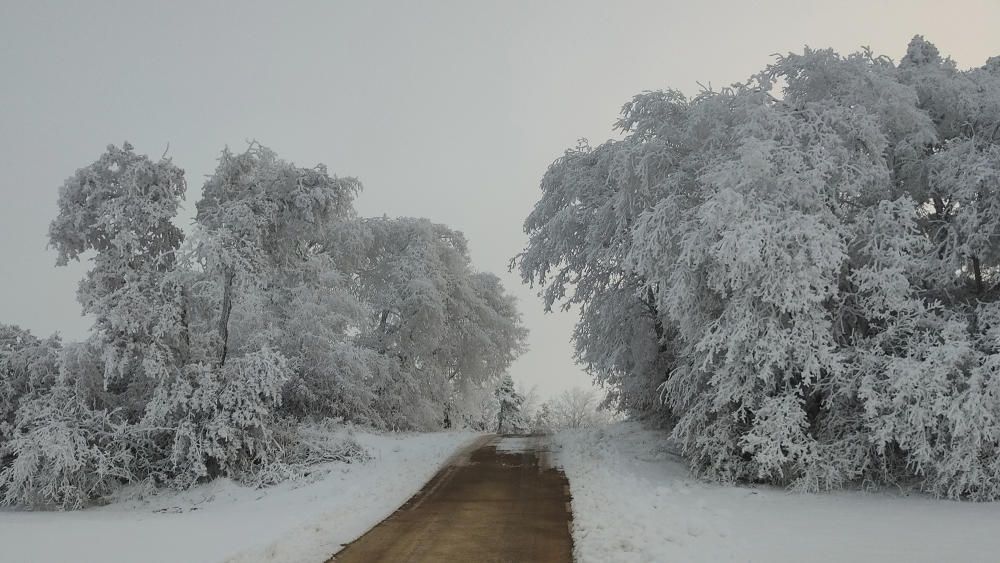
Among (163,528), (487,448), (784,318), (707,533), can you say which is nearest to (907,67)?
(784,318)

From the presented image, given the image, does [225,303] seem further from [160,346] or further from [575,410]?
[575,410]

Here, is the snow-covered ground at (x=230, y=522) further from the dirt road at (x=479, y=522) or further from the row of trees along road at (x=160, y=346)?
the row of trees along road at (x=160, y=346)

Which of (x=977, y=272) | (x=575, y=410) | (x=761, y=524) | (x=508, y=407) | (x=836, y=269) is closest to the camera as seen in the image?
(x=761, y=524)

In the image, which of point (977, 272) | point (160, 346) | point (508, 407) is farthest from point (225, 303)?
point (508, 407)

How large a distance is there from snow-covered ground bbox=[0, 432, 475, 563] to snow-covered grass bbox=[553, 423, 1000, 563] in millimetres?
3749

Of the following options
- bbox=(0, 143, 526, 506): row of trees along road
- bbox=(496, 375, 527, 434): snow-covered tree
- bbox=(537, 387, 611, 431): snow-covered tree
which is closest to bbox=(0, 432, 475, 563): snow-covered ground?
bbox=(0, 143, 526, 506): row of trees along road

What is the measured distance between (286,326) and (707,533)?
1826 centimetres

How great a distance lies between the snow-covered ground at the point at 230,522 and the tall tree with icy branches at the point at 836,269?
6928 mm

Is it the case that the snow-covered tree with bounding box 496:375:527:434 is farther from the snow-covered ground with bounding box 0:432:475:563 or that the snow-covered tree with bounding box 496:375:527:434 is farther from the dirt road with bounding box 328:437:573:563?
the dirt road with bounding box 328:437:573:563

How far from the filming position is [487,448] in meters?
21.2

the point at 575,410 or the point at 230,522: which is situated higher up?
the point at 575,410

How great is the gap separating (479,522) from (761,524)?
4313mm

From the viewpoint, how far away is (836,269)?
12039mm

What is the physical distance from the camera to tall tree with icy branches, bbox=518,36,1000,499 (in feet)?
38.3
